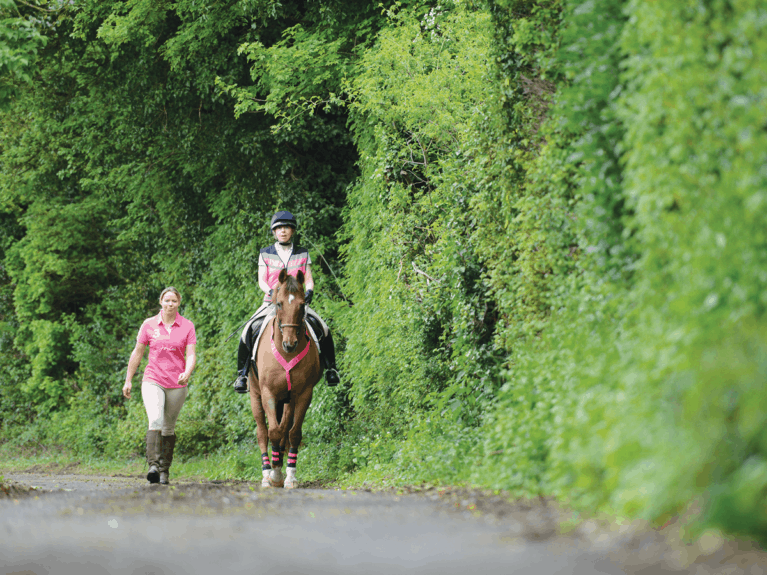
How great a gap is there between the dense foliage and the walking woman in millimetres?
2769

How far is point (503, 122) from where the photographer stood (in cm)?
944

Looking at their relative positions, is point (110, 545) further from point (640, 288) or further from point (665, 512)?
point (640, 288)

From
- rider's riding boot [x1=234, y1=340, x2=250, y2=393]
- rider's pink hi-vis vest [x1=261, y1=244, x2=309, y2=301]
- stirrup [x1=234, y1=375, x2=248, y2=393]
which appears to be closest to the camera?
rider's pink hi-vis vest [x1=261, y1=244, x2=309, y2=301]

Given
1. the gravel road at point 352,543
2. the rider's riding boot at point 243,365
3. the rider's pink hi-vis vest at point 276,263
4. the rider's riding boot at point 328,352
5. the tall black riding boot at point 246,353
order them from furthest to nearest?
the rider's riding boot at point 328,352 → the rider's riding boot at point 243,365 → the tall black riding boot at point 246,353 → the rider's pink hi-vis vest at point 276,263 → the gravel road at point 352,543

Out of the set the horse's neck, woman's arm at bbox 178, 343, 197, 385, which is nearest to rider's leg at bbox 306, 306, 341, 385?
the horse's neck

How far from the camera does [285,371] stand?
11.7 metres

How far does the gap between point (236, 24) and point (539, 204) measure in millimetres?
12538

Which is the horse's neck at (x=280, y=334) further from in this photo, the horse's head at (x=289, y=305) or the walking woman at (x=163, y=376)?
the walking woman at (x=163, y=376)

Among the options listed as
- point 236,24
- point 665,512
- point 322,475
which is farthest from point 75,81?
point 665,512

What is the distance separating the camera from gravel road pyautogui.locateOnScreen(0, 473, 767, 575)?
3752mm

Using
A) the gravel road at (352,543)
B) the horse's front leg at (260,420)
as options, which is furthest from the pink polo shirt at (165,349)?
the gravel road at (352,543)

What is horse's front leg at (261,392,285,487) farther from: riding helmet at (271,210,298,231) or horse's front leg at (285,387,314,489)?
riding helmet at (271,210,298,231)

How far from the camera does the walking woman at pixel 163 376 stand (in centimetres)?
1146

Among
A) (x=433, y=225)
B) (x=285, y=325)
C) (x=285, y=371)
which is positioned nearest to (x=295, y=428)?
(x=285, y=371)
